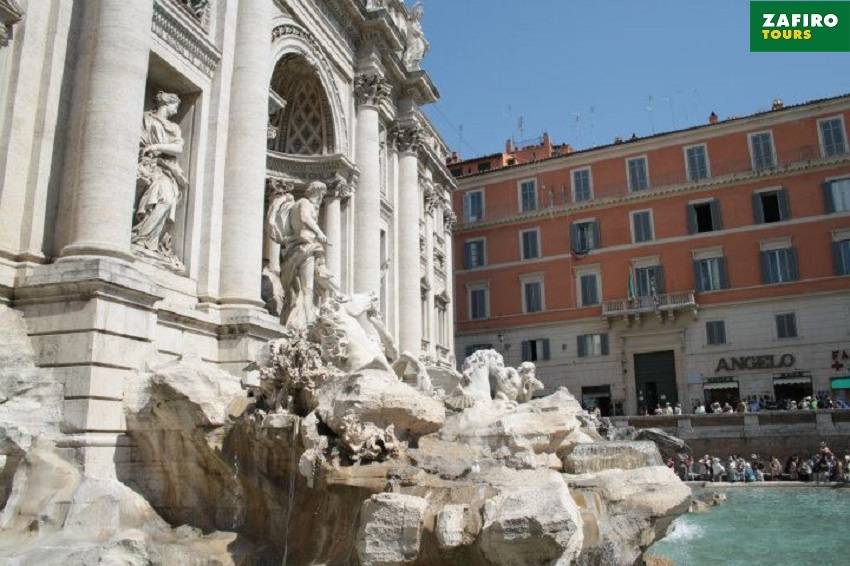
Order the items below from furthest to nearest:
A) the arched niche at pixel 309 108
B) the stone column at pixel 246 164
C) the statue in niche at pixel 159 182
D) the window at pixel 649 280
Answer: the window at pixel 649 280 → the arched niche at pixel 309 108 → the stone column at pixel 246 164 → the statue in niche at pixel 159 182

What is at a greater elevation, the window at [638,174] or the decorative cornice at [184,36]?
the window at [638,174]

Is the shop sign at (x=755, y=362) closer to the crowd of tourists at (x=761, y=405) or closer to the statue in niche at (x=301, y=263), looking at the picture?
the crowd of tourists at (x=761, y=405)

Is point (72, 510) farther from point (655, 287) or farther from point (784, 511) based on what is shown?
point (655, 287)

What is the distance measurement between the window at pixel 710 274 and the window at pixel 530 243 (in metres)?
7.62

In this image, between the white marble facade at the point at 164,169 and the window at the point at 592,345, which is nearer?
the white marble facade at the point at 164,169

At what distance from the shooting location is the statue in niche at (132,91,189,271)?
10.4 meters

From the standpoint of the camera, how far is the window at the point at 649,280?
31156mm

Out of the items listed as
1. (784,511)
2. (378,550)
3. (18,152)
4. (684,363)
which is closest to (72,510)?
(378,550)

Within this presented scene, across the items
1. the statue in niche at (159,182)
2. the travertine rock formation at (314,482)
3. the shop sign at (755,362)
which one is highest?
the statue in niche at (159,182)

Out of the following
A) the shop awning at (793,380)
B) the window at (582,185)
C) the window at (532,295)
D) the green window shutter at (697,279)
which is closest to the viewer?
the shop awning at (793,380)

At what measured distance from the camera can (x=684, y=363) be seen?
98.0 feet

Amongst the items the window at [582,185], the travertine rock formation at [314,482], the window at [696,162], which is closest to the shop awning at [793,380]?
the window at [696,162]

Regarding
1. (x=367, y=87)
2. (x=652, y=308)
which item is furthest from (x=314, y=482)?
(x=652, y=308)

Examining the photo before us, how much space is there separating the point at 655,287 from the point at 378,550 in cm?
2821
